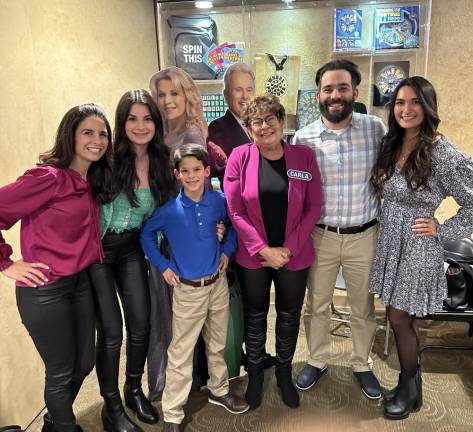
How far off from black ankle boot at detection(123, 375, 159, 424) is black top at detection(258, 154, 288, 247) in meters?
1.05

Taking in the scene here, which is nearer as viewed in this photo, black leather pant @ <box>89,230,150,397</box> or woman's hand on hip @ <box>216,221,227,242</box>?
black leather pant @ <box>89,230,150,397</box>

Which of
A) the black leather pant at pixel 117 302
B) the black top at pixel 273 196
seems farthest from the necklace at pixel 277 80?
the black leather pant at pixel 117 302

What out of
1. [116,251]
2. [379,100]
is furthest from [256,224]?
[379,100]

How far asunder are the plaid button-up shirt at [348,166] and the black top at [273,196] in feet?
0.92

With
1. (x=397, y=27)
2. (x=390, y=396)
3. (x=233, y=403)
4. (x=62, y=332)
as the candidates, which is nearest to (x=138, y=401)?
(x=233, y=403)

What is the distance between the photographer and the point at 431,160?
5.99 ft

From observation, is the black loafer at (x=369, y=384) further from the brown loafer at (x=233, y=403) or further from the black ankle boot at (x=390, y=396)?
the brown loafer at (x=233, y=403)

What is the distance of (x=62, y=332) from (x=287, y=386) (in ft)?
4.08

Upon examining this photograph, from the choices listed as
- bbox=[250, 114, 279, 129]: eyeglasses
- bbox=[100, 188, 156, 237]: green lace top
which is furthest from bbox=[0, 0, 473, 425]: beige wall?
bbox=[250, 114, 279, 129]: eyeglasses

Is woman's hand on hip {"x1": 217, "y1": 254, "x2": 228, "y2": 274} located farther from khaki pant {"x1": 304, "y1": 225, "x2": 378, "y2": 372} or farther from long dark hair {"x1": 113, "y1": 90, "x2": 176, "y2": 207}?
khaki pant {"x1": 304, "y1": 225, "x2": 378, "y2": 372}

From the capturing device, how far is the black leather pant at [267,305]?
201 centimetres

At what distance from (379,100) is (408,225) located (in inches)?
65.3

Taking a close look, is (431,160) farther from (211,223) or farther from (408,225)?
(211,223)

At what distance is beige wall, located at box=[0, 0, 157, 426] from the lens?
1936 millimetres
